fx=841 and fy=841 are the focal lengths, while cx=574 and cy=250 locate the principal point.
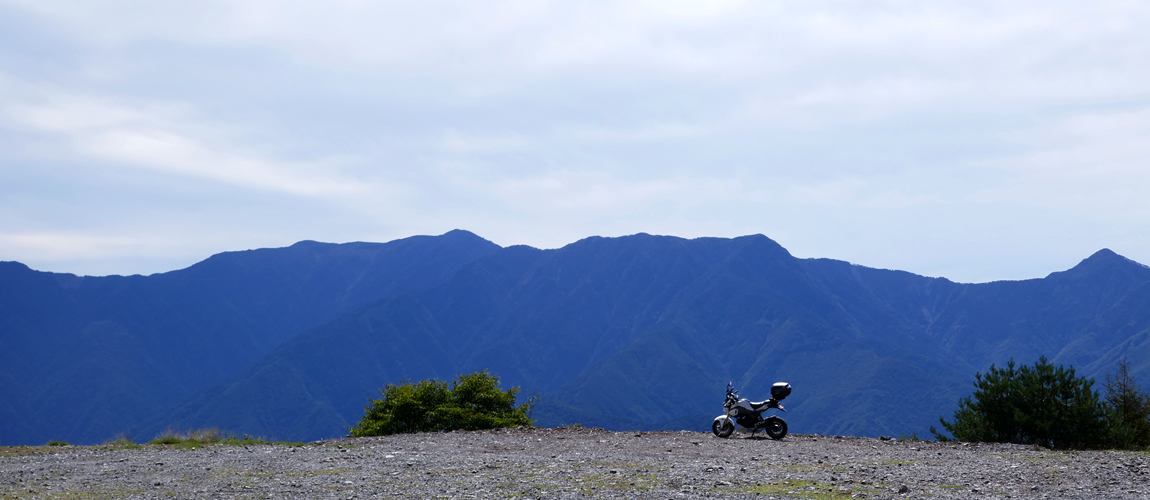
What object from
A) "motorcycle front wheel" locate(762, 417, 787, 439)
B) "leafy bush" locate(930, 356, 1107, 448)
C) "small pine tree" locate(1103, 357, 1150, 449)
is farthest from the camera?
"motorcycle front wheel" locate(762, 417, 787, 439)

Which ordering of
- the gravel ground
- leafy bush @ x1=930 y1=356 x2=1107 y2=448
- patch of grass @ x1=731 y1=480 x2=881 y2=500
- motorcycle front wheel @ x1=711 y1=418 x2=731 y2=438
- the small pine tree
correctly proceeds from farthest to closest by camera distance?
motorcycle front wheel @ x1=711 y1=418 x2=731 y2=438, leafy bush @ x1=930 y1=356 x2=1107 y2=448, the small pine tree, the gravel ground, patch of grass @ x1=731 y1=480 x2=881 y2=500

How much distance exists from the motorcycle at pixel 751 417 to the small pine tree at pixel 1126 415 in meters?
8.04

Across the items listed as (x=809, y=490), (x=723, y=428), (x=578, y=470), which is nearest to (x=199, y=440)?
(x=578, y=470)

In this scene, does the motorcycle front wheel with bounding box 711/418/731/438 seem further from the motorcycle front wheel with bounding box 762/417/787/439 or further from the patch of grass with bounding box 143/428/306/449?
the patch of grass with bounding box 143/428/306/449

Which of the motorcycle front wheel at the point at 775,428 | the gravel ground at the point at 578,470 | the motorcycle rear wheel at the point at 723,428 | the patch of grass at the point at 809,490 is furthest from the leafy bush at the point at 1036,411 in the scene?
the patch of grass at the point at 809,490

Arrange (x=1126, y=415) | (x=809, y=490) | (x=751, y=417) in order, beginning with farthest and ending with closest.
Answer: (x=1126, y=415) → (x=751, y=417) → (x=809, y=490)

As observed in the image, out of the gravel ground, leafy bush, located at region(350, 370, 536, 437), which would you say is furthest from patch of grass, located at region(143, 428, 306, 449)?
leafy bush, located at region(350, 370, 536, 437)

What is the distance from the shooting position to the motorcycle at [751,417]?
23172 mm

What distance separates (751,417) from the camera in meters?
23.6

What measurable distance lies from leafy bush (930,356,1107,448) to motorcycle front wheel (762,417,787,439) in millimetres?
4539

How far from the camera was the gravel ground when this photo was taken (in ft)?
43.3

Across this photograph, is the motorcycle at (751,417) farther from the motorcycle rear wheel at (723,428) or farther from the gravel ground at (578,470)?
the gravel ground at (578,470)

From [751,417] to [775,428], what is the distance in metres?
0.77

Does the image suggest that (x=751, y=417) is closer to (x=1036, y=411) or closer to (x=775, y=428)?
(x=775, y=428)
